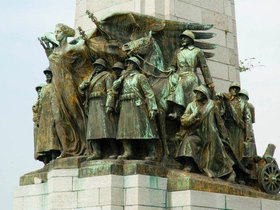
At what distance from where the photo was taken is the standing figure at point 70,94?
49.5 ft

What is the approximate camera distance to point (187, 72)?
49.8ft

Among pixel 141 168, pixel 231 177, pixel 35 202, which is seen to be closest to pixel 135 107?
pixel 141 168

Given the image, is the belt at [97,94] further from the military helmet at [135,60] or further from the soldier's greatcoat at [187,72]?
the soldier's greatcoat at [187,72]

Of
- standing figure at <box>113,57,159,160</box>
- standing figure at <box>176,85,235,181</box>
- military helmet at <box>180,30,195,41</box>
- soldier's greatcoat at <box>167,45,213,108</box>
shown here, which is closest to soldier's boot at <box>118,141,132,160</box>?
standing figure at <box>113,57,159,160</box>

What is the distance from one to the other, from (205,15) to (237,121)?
104 inches

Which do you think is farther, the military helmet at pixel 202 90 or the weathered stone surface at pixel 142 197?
the military helmet at pixel 202 90

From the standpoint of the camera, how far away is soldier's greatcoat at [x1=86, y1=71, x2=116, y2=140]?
1434cm

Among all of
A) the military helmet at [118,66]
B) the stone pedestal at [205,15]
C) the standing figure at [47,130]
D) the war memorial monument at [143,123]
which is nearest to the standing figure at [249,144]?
the war memorial monument at [143,123]

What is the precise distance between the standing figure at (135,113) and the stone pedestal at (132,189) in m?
0.46

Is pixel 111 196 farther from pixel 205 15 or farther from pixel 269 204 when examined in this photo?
pixel 205 15

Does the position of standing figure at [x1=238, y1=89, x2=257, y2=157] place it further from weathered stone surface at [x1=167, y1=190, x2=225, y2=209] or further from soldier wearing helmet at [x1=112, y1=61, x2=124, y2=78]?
soldier wearing helmet at [x1=112, y1=61, x2=124, y2=78]

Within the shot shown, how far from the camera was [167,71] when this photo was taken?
1534cm

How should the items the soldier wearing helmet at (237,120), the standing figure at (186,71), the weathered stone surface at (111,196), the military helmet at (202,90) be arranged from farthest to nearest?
the soldier wearing helmet at (237,120) < the standing figure at (186,71) < the military helmet at (202,90) < the weathered stone surface at (111,196)

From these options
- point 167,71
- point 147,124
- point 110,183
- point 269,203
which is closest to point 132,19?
point 167,71
